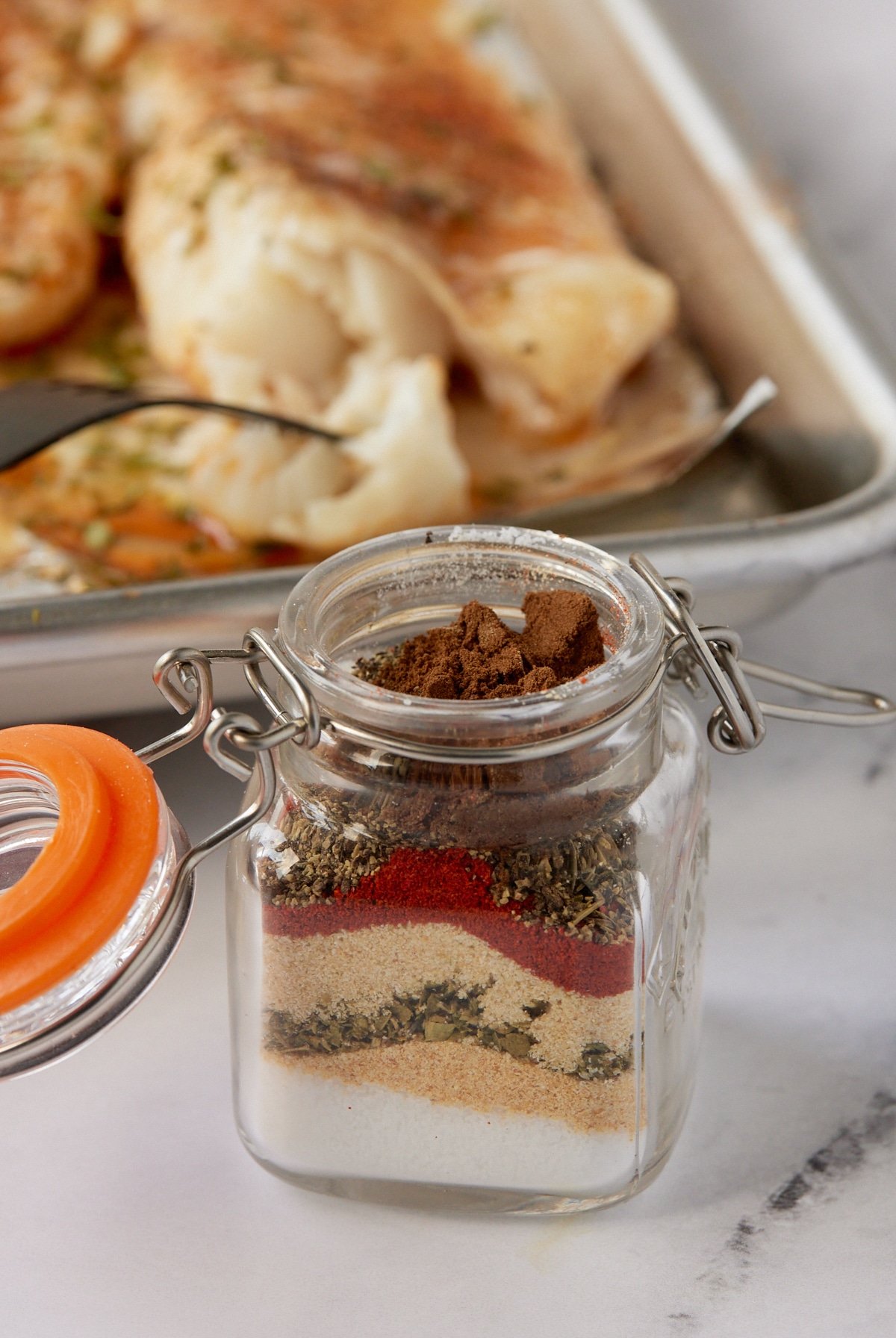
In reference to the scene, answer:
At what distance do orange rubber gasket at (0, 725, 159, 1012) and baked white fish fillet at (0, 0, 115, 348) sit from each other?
0.79 m

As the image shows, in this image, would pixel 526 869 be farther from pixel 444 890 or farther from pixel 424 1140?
pixel 424 1140

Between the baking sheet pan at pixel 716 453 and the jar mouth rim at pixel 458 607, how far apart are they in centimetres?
21

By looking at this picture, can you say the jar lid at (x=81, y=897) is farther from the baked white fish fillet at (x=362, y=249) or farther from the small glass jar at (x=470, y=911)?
the baked white fish fillet at (x=362, y=249)

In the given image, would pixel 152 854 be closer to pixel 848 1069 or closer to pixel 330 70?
pixel 848 1069

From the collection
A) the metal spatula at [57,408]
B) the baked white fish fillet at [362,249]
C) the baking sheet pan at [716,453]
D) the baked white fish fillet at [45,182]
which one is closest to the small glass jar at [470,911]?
the baking sheet pan at [716,453]

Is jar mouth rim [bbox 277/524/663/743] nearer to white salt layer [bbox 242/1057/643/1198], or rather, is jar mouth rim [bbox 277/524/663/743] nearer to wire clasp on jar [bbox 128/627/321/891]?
wire clasp on jar [bbox 128/627/321/891]

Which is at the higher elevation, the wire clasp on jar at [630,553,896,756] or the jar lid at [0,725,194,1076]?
the wire clasp on jar at [630,553,896,756]

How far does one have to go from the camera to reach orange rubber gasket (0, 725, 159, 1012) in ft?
1.79

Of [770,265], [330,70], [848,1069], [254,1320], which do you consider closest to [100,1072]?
[254,1320]

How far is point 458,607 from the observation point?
693 millimetres

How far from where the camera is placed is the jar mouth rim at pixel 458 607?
0.57 m

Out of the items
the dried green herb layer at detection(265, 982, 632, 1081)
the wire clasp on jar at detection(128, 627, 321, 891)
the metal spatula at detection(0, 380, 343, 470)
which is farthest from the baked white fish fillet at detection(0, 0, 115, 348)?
the dried green herb layer at detection(265, 982, 632, 1081)

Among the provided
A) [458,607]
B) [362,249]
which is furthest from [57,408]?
[458,607]

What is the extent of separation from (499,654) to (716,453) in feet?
2.41
